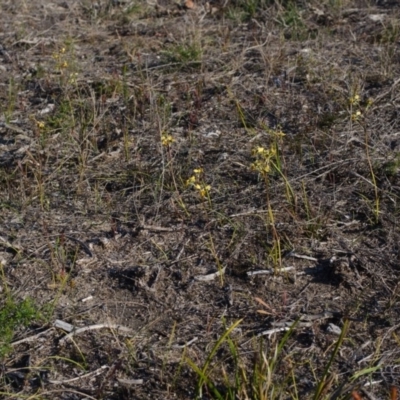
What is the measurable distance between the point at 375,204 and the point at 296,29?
2.19 m

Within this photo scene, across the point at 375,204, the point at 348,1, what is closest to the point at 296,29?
the point at 348,1

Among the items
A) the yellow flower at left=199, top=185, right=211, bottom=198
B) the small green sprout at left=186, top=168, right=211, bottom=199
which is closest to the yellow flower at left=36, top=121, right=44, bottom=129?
the small green sprout at left=186, top=168, right=211, bottom=199

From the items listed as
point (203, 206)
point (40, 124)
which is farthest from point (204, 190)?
point (40, 124)

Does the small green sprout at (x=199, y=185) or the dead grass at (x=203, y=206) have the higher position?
the small green sprout at (x=199, y=185)

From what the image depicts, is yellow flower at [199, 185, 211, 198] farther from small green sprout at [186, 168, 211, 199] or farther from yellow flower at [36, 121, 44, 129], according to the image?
yellow flower at [36, 121, 44, 129]

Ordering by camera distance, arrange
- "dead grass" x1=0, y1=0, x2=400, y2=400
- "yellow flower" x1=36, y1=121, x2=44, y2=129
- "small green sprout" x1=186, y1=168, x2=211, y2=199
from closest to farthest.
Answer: "dead grass" x1=0, y1=0, x2=400, y2=400 → "small green sprout" x1=186, y1=168, x2=211, y2=199 → "yellow flower" x1=36, y1=121, x2=44, y2=129

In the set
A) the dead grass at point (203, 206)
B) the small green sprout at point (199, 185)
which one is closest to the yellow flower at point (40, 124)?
the dead grass at point (203, 206)

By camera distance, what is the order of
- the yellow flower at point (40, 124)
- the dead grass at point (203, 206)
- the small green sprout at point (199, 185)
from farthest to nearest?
the yellow flower at point (40, 124), the small green sprout at point (199, 185), the dead grass at point (203, 206)

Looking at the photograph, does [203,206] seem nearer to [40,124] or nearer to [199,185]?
[199,185]

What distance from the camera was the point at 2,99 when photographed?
4859 mm

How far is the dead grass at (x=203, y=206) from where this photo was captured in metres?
2.94

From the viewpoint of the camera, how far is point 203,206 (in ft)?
12.4

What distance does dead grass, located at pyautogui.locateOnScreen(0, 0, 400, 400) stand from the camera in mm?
2939

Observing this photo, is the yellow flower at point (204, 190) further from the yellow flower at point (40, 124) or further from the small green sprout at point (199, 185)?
the yellow flower at point (40, 124)
